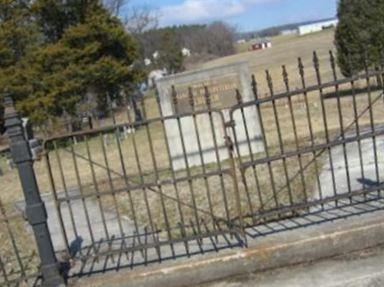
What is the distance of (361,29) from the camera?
2014cm

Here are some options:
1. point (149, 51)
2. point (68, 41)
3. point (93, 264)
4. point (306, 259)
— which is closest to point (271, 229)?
point (306, 259)

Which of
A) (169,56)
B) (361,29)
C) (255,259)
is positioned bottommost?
(255,259)

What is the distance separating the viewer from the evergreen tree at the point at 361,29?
19922mm

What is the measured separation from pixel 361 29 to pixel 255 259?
16081mm

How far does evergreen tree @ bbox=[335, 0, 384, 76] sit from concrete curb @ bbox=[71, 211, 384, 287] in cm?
1496

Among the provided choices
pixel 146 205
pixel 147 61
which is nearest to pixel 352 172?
pixel 146 205

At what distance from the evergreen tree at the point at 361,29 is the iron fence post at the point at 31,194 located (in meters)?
15.8

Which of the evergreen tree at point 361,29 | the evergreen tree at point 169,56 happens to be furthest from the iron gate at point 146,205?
the evergreen tree at point 169,56

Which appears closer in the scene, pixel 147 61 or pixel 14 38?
pixel 14 38

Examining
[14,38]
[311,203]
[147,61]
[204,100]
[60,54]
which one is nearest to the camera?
[311,203]

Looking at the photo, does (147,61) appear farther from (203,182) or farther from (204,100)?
(203,182)

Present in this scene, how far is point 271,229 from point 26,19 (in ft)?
79.2

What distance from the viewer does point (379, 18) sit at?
19.9 meters

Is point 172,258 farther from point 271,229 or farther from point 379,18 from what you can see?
point 379,18
